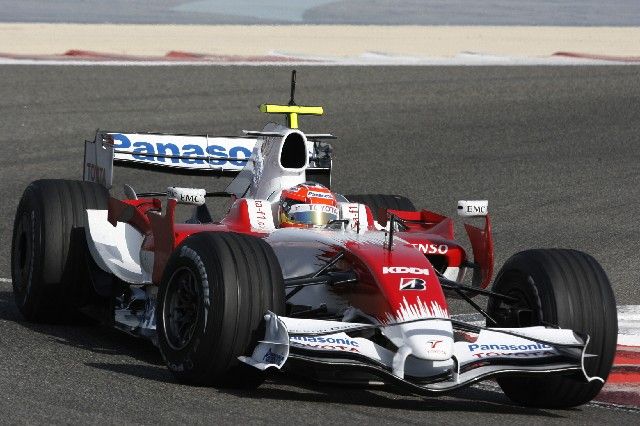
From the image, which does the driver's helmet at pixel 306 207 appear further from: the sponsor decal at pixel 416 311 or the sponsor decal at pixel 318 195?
the sponsor decal at pixel 416 311

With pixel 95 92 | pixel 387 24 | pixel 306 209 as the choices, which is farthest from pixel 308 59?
pixel 306 209

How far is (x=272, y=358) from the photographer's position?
24.6 ft

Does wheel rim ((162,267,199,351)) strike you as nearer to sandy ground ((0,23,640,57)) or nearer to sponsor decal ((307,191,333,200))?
sponsor decal ((307,191,333,200))

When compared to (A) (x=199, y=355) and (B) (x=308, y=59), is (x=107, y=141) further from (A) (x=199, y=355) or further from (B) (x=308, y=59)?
(B) (x=308, y=59)

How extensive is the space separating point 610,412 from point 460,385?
109 cm

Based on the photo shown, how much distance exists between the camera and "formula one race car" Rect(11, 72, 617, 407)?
7.59m

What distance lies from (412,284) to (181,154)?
3.93 meters

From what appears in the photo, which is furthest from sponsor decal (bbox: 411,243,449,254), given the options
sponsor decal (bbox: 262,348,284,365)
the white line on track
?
the white line on track

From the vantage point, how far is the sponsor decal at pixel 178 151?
37.1 ft

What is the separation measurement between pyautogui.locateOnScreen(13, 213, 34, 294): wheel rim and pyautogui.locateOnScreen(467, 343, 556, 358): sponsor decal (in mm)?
3605

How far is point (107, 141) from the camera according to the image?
11133mm

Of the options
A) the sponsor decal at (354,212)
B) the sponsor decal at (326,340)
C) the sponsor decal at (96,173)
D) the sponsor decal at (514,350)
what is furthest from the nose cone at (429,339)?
the sponsor decal at (96,173)

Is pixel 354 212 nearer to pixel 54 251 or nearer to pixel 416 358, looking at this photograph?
pixel 54 251

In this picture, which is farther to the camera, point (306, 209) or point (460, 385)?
point (306, 209)
